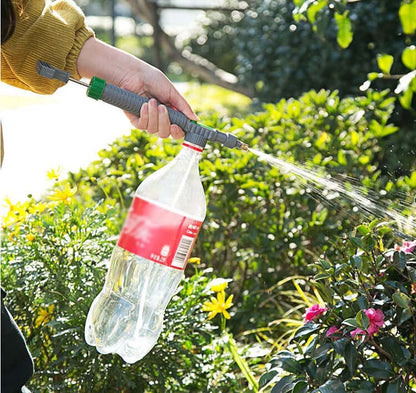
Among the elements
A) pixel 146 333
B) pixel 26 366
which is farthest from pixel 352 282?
pixel 26 366

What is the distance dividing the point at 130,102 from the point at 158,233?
37cm

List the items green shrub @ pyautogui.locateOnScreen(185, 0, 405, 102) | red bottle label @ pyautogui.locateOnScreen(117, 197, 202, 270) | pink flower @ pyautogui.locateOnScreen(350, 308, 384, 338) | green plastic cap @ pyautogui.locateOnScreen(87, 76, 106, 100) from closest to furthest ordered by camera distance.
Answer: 1. red bottle label @ pyautogui.locateOnScreen(117, 197, 202, 270)
2. green plastic cap @ pyautogui.locateOnScreen(87, 76, 106, 100)
3. pink flower @ pyautogui.locateOnScreen(350, 308, 384, 338)
4. green shrub @ pyautogui.locateOnScreen(185, 0, 405, 102)

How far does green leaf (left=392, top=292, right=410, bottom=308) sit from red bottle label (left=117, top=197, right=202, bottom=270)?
63 cm

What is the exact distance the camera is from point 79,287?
2525 millimetres

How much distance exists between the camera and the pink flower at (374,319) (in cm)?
202

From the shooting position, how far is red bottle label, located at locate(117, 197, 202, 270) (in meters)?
1.67

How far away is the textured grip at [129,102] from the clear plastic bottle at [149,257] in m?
0.07

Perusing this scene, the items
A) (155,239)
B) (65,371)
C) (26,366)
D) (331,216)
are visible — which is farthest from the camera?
(331,216)

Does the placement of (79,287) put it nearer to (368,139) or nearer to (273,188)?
(273,188)

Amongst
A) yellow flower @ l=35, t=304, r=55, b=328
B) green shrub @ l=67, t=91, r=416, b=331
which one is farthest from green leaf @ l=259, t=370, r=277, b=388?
green shrub @ l=67, t=91, r=416, b=331

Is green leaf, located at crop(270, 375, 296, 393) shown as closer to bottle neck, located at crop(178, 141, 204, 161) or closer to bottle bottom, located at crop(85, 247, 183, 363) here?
bottle bottom, located at crop(85, 247, 183, 363)

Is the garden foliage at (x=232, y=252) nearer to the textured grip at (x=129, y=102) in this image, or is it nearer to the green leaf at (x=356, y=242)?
the green leaf at (x=356, y=242)

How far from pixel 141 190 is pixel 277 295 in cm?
147

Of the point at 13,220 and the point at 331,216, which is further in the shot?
the point at 331,216
